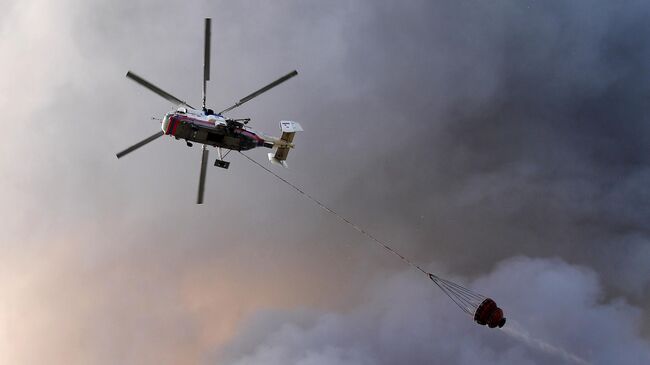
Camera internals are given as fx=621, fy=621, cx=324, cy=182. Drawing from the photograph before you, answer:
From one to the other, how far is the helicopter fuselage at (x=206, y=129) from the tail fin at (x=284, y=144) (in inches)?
229

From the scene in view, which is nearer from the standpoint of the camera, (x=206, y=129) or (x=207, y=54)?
(x=207, y=54)

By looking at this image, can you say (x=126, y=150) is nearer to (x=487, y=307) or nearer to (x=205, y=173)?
(x=205, y=173)

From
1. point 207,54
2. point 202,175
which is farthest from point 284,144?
point 207,54

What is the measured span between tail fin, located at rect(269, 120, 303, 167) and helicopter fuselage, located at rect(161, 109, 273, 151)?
19.1 feet

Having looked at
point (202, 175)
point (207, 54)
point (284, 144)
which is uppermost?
point (284, 144)

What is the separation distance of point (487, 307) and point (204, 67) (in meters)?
32.5

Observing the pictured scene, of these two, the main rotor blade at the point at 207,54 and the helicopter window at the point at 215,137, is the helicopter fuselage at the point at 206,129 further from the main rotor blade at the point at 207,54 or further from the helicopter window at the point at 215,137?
the main rotor blade at the point at 207,54

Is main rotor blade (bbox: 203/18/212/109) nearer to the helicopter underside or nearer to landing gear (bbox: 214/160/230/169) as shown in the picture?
the helicopter underside

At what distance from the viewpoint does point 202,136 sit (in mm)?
58406

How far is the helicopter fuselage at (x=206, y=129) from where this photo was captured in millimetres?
57312

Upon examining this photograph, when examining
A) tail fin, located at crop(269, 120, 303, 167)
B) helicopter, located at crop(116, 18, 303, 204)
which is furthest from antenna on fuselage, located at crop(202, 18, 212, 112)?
tail fin, located at crop(269, 120, 303, 167)

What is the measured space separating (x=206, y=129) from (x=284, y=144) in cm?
1081

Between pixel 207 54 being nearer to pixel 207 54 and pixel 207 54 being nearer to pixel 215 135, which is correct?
pixel 207 54

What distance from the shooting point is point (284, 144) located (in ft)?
219
